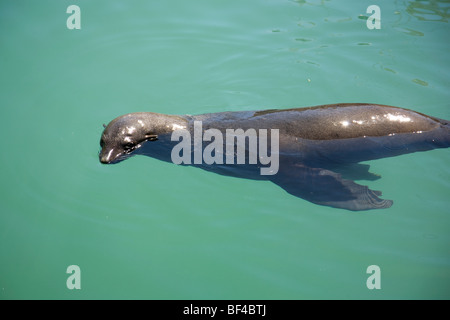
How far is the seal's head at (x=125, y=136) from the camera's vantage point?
5.84 meters

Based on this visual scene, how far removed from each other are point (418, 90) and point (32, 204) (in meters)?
6.65

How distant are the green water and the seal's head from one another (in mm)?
546

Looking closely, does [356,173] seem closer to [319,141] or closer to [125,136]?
[319,141]

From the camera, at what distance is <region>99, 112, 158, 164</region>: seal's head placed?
19.2 ft

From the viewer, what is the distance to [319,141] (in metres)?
5.73

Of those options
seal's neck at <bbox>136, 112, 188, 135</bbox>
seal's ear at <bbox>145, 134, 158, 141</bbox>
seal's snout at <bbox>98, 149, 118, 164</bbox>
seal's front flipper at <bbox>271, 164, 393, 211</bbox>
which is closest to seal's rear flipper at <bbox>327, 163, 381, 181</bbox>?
seal's front flipper at <bbox>271, 164, 393, 211</bbox>

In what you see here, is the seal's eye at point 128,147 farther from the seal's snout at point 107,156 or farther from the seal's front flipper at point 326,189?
the seal's front flipper at point 326,189

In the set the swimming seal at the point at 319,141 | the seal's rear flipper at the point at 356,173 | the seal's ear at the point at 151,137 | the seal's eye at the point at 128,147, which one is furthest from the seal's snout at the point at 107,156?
the seal's rear flipper at the point at 356,173

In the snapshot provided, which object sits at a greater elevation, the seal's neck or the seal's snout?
the seal's neck

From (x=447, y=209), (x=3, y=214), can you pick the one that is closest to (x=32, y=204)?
(x=3, y=214)

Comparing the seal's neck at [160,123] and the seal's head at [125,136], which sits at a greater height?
the seal's neck at [160,123]

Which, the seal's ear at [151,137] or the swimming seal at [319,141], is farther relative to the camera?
the seal's ear at [151,137]

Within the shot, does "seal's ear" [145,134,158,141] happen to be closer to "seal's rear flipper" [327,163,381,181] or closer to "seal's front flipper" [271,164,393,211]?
"seal's front flipper" [271,164,393,211]

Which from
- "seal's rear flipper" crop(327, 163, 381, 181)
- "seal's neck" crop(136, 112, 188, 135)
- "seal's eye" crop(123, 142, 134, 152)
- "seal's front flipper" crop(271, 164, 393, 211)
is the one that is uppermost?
"seal's neck" crop(136, 112, 188, 135)
